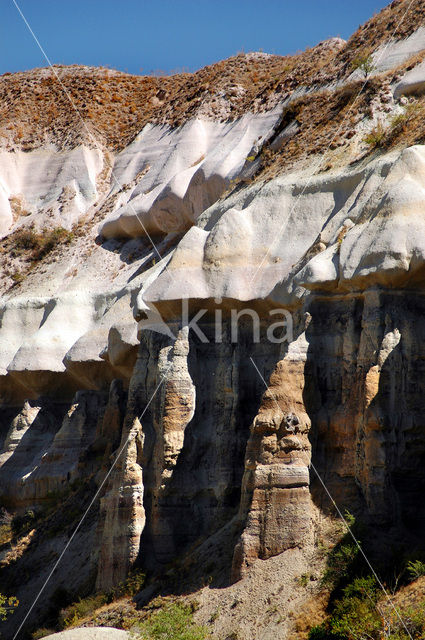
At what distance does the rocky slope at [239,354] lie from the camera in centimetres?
2725

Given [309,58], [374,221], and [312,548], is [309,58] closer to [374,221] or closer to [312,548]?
[374,221]

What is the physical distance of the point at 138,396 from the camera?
35344 millimetres

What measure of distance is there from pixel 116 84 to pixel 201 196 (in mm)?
24923

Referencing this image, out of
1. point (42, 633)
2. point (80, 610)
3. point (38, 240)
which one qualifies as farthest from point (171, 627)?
point (38, 240)

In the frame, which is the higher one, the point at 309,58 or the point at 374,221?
the point at 309,58

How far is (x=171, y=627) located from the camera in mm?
26984

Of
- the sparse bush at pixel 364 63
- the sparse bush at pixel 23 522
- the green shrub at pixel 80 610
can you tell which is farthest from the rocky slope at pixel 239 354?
the green shrub at pixel 80 610

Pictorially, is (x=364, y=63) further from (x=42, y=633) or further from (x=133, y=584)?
(x=42, y=633)

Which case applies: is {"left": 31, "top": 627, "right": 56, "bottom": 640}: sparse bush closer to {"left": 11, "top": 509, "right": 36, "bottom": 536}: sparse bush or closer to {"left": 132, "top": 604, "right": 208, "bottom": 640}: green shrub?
{"left": 132, "top": 604, "right": 208, "bottom": 640}: green shrub

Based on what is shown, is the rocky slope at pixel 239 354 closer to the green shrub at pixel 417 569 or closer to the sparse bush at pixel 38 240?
the sparse bush at pixel 38 240

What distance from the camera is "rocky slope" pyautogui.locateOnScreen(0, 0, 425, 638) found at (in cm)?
2725

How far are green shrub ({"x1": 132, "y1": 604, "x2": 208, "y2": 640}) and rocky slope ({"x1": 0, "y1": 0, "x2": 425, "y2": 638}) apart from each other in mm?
450

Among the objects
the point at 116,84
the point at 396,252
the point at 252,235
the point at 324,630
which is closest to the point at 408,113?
the point at 252,235

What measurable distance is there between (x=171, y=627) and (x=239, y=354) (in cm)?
924
